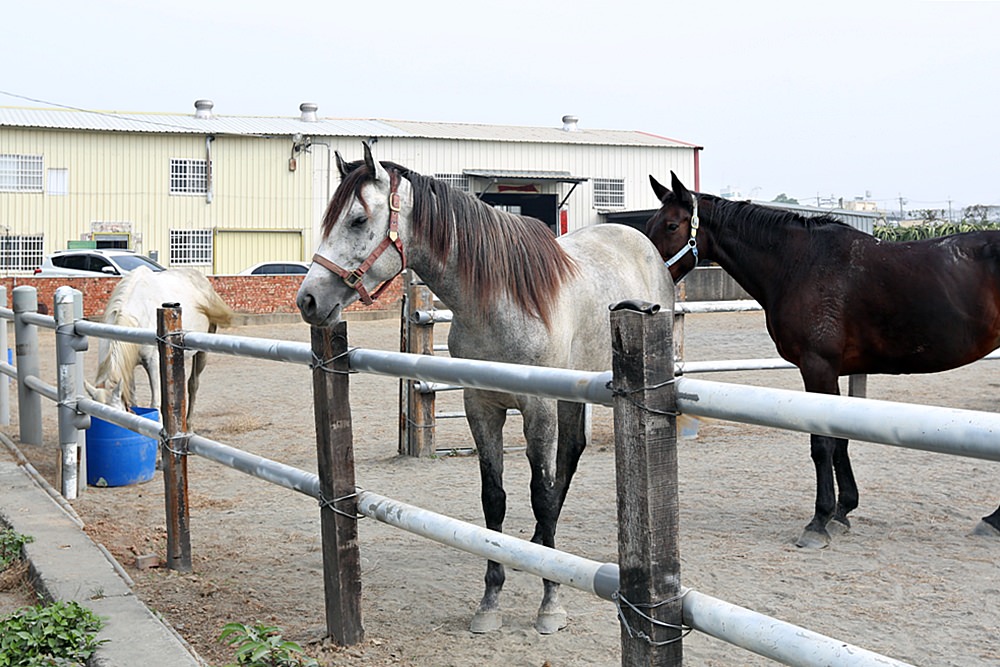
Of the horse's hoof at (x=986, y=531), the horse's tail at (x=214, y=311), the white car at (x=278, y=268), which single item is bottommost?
Result: the horse's hoof at (x=986, y=531)

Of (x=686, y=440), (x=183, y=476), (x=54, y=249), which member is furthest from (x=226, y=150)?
(x=183, y=476)

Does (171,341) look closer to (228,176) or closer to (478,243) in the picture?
(478,243)

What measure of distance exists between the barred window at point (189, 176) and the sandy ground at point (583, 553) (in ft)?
76.1

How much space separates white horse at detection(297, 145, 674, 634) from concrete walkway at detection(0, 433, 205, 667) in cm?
117

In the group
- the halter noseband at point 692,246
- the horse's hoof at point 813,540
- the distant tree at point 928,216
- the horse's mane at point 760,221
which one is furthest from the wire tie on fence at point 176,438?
the distant tree at point 928,216

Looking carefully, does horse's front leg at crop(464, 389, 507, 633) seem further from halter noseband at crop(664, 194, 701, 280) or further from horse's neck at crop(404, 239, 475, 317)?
halter noseband at crop(664, 194, 701, 280)

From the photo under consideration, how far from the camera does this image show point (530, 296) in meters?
3.88

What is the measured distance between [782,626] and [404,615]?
2359 mm

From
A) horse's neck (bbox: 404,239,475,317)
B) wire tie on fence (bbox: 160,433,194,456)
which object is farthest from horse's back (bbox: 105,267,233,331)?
horse's neck (bbox: 404,239,475,317)

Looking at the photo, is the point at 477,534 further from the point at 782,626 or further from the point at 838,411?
the point at 838,411

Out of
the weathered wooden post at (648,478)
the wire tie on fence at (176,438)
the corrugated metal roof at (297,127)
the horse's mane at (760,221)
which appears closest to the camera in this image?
the weathered wooden post at (648,478)

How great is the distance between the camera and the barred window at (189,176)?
2994 cm

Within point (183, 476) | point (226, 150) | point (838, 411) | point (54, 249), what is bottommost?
point (183, 476)

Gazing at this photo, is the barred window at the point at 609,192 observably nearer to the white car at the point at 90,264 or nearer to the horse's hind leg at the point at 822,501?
the white car at the point at 90,264
